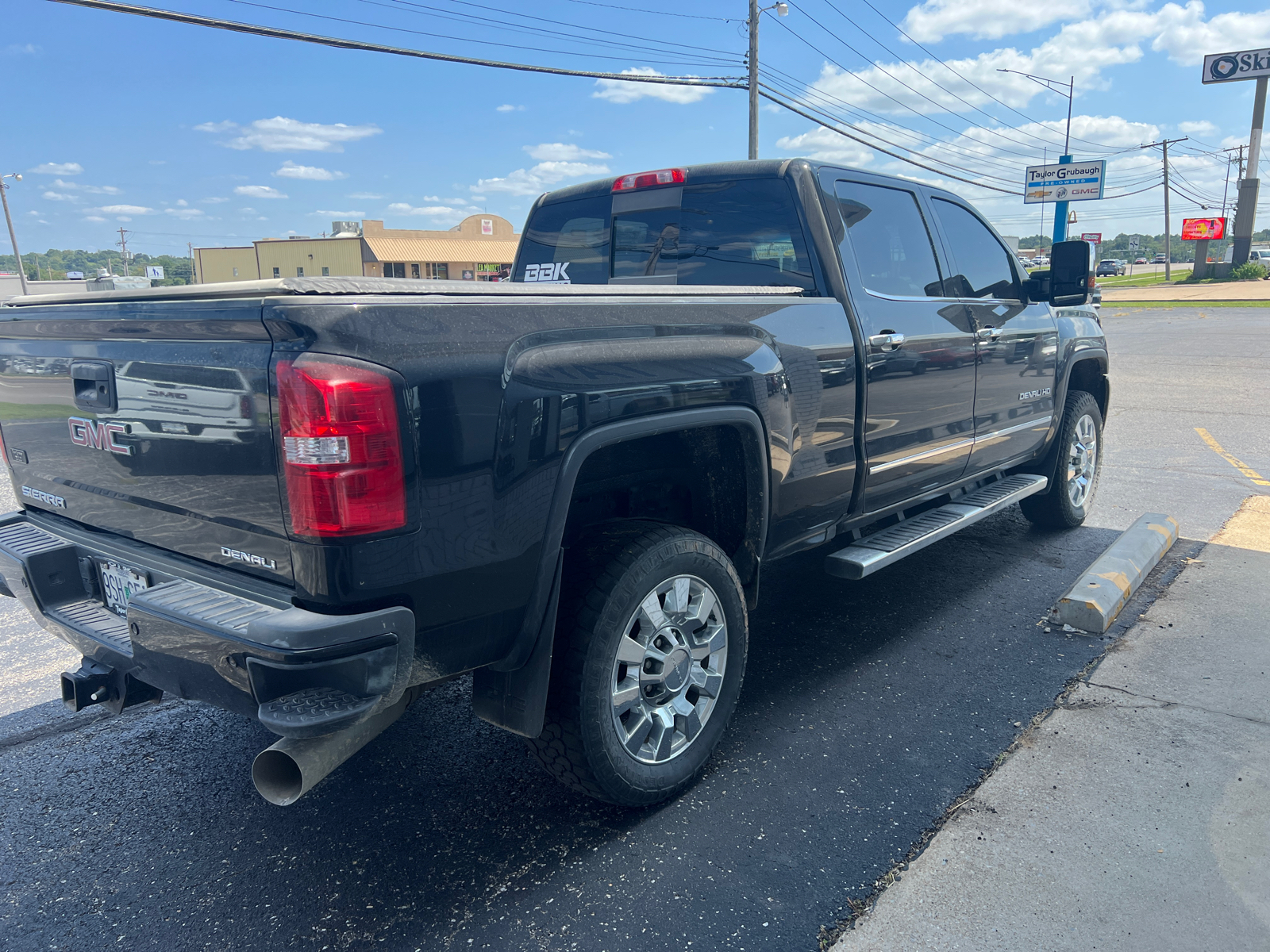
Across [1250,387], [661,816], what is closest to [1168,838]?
[661,816]

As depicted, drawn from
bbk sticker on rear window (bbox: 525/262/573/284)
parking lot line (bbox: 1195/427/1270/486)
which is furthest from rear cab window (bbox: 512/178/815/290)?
parking lot line (bbox: 1195/427/1270/486)

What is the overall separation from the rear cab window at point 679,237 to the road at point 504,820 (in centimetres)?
173

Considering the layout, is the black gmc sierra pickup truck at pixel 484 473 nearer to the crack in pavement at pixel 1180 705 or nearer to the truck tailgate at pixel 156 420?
the truck tailgate at pixel 156 420

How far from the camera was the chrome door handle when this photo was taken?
3.58m

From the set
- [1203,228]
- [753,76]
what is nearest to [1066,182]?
[753,76]

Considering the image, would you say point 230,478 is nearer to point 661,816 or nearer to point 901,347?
point 661,816

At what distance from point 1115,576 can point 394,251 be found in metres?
58.8

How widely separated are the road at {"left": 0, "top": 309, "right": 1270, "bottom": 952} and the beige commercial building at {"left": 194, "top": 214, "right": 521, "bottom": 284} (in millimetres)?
51879

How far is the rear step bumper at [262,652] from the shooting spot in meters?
1.95

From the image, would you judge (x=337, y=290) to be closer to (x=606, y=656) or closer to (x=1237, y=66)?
(x=606, y=656)

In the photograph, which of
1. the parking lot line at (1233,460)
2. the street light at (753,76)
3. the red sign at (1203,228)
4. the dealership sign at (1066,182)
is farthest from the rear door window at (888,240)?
the red sign at (1203,228)

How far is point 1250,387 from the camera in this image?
12.5 m

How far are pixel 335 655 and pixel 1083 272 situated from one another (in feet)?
14.8

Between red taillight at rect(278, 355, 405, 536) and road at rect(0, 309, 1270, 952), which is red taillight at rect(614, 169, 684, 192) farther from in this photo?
red taillight at rect(278, 355, 405, 536)
